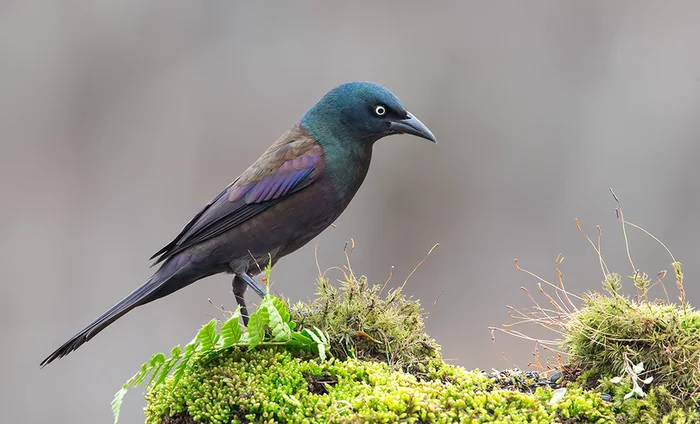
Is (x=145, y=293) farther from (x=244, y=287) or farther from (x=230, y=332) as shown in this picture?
(x=230, y=332)

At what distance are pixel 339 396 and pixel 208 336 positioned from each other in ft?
2.15

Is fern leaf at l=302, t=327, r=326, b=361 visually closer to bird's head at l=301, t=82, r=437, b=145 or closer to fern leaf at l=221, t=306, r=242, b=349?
fern leaf at l=221, t=306, r=242, b=349

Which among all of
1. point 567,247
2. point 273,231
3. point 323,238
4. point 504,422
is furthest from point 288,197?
point 567,247

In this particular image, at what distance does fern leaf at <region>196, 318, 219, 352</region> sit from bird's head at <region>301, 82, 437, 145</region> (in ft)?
6.81

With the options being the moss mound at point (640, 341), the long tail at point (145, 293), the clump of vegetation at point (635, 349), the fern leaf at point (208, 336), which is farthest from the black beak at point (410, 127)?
the fern leaf at point (208, 336)

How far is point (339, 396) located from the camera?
3307 millimetres

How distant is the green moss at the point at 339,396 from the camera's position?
3.12 meters

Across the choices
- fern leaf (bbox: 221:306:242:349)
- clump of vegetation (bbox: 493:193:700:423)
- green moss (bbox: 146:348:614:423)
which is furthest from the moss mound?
fern leaf (bbox: 221:306:242:349)

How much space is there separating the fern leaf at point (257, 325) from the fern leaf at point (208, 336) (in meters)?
0.16

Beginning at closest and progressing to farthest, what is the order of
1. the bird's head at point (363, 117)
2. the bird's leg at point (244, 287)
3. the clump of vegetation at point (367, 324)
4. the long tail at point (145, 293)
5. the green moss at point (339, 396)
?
the green moss at point (339, 396)
the clump of vegetation at point (367, 324)
the long tail at point (145, 293)
the bird's leg at point (244, 287)
the bird's head at point (363, 117)

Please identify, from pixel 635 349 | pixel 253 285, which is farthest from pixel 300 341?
pixel 635 349

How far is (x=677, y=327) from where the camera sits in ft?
10.8

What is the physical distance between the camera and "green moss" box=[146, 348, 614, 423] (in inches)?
123

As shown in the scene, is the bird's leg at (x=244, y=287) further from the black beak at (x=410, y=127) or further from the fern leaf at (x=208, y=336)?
the black beak at (x=410, y=127)
